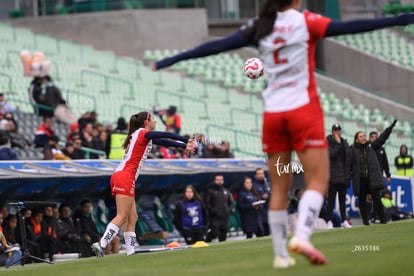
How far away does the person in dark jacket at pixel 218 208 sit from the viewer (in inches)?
1063

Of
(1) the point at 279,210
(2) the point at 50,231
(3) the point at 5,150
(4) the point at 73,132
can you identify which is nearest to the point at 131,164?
(2) the point at 50,231

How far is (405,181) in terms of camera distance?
3153 centimetres

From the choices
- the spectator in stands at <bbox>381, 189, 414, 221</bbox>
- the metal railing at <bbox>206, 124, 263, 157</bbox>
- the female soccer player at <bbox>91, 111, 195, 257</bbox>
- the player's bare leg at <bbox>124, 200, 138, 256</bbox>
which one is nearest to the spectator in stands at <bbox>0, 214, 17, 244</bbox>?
the player's bare leg at <bbox>124, 200, 138, 256</bbox>

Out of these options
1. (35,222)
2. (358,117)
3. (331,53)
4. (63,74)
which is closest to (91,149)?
(35,222)

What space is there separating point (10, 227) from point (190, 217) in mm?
5254

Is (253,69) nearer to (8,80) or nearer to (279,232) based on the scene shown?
(279,232)

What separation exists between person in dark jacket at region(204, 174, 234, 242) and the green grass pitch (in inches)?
355

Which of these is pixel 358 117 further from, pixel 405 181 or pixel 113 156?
pixel 113 156

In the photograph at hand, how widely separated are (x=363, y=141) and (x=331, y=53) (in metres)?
25.5

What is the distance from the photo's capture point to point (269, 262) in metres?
12.3

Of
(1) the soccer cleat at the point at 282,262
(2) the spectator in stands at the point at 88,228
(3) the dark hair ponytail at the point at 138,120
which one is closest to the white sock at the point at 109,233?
(3) the dark hair ponytail at the point at 138,120

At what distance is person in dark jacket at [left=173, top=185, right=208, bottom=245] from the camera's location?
26.4 meters

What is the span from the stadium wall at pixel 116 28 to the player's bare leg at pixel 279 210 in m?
36.5

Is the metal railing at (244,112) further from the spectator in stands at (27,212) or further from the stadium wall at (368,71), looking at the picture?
the spectator in stands at (27,212)
